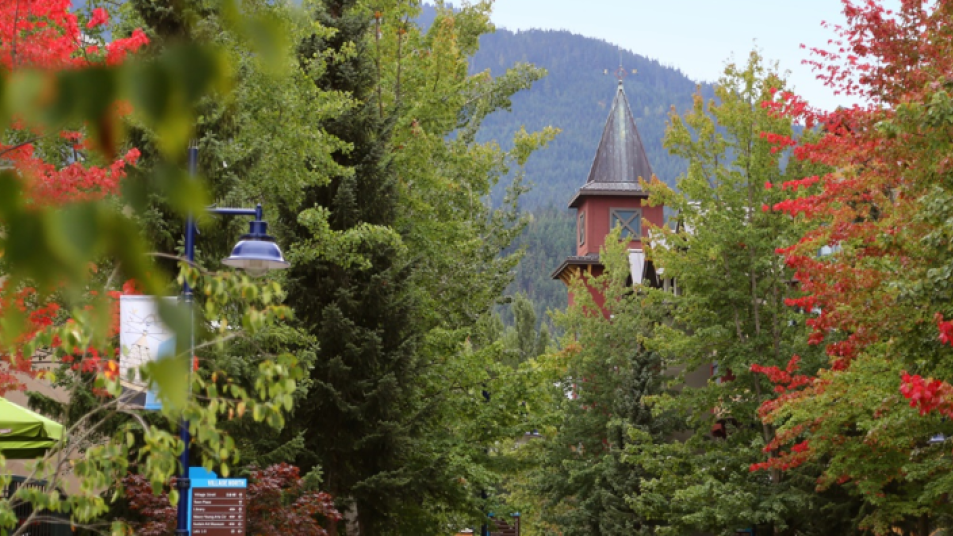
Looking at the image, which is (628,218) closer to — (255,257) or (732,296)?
(732,296)

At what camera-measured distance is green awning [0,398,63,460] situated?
1291 centimetres

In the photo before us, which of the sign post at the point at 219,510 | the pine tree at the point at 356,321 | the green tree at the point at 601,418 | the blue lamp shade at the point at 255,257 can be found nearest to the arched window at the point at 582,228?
the green tree at the point at 601,418

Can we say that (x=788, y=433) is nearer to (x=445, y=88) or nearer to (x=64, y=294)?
(x=445, y=88)

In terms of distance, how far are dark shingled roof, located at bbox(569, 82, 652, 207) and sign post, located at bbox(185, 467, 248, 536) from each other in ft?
225

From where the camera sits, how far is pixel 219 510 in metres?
14.8

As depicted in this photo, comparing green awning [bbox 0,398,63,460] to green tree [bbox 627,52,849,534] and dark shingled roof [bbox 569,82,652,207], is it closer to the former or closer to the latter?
green tree [bbox 627,52,849,534]

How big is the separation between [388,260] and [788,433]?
8.45m

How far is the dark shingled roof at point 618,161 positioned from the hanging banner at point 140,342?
72.0m

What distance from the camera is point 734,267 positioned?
3009 cm

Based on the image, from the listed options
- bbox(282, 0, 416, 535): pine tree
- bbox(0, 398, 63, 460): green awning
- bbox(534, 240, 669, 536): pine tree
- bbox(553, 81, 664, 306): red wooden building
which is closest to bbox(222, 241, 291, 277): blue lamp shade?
bbox(0, 398, 63, 460): green awning

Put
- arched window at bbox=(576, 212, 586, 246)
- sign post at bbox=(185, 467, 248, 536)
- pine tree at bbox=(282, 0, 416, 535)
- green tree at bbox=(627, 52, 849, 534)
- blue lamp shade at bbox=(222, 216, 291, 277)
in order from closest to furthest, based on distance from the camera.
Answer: blue lamp shade at bbox=(222, 216, 291, 277)
sign post at bbox=(185, 467, 248, 536)
pine tree at bbox=(282, 0, 416, 535)
green tree at bbox=(627, 52, 849, 534)
arched window at bbox=(576, 212, 586, 246)

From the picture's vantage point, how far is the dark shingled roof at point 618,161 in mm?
83312

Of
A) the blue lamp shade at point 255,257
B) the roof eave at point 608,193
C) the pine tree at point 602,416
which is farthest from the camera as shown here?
the roof eave at point 608,193

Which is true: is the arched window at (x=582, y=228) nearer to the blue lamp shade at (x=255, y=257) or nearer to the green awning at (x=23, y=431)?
the blue lamp shade at (x=255, y=257)
